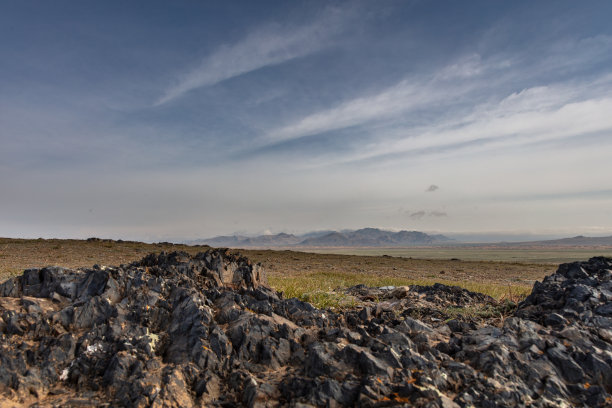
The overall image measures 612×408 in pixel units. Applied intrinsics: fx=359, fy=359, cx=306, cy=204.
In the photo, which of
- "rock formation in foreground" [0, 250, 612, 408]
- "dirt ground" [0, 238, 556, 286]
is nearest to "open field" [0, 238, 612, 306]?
"dirt ground" [0, 238, 556, 286]

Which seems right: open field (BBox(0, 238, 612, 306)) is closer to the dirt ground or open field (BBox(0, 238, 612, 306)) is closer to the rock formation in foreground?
the dirt ground

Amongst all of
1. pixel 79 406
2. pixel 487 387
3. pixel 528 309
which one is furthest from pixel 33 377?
pixel 528 309

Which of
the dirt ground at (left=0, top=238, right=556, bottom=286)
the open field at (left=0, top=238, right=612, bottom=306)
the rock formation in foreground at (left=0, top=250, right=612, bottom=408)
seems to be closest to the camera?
the rock formation in foreground at (left=0, top=250, right=612, bottom=408)

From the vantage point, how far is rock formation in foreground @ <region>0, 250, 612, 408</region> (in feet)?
16.6

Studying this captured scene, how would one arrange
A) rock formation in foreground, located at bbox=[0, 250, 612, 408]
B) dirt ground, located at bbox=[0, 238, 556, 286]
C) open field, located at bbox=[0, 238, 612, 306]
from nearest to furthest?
rock formation in foreground, located at bbox=[0, 250, 612, 408]
open field, located at bbox=[0, 238, 612, 306]
dirt ground, located at bbox=[0, 238, 556, 286]

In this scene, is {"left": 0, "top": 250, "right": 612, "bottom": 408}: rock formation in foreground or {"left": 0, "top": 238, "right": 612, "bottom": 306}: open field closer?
{"left": 0, "top": 250, "right": 612, "bottom": 408}: rock formation in foreground

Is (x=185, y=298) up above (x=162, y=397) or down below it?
above

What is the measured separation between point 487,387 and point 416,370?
0.95 meters

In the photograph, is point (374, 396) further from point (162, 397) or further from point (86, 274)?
point (86, 274)

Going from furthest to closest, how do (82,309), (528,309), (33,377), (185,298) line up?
(528,309), (185,298), (82,309), (33,377)

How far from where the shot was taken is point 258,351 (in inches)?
243

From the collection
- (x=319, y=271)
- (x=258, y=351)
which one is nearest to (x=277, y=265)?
(x=319, y=271)

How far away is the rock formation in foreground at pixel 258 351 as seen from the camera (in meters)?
5.05

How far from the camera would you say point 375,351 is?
231 inches
